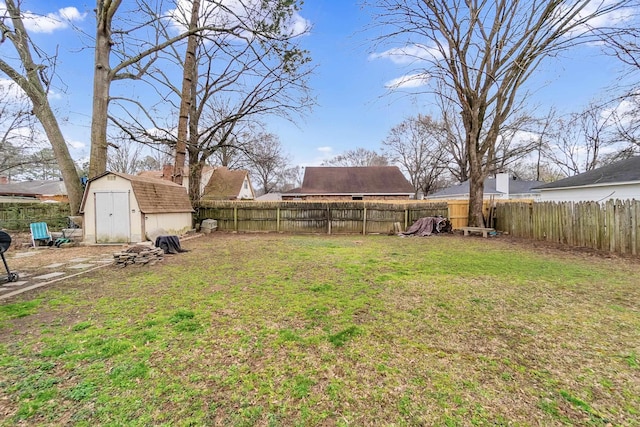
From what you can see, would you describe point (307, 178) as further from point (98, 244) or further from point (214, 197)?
point (98, 244)

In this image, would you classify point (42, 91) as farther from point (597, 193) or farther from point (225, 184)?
point (597, 193)

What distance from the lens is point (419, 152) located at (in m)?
30.4

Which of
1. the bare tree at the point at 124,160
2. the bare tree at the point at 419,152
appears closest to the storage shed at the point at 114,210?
the bare tree at the point at 124,160

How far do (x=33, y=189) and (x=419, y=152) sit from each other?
38820 mm

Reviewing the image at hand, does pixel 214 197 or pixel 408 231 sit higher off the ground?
pixel 214 197

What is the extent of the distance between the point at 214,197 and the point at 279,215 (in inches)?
547

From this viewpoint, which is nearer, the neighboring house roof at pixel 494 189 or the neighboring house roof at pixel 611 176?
the neighboring house roof at pixel 611 176

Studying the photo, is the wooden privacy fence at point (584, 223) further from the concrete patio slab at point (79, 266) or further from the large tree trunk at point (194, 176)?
the large tree trunk at point (194, 176)

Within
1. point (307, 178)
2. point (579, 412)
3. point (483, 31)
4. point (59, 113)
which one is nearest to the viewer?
point (579, 412)

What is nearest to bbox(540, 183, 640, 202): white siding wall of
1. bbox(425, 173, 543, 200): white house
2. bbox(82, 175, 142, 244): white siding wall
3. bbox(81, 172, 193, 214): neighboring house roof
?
bbox(425, 173, 543, 200): white house

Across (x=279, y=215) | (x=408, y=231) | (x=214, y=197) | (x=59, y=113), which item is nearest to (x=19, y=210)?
(x=59, y=113)

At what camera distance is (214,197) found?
79.9 feet

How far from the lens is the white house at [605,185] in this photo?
934cm

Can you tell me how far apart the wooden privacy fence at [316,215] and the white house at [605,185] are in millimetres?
5115
